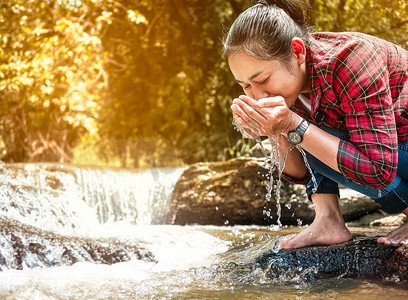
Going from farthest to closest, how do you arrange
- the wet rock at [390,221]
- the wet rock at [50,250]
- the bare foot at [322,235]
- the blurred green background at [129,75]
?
the blurred green background at [129,75] < the wet rock at [390,221] < the wet rock at [50,250] < the bare foot at [322,235]

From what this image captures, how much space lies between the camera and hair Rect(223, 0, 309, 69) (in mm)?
1779

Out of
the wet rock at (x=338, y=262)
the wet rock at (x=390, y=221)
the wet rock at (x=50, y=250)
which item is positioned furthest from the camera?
the wet rock at (x=390, y=221)

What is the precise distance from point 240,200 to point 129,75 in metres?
4.91

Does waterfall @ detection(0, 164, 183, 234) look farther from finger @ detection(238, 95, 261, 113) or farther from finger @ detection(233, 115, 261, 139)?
finger @ detection(238, 95, 261, 113)

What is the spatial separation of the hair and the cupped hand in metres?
0.18

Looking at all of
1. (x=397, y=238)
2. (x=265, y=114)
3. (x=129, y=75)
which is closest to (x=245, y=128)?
(x=265, y=114)

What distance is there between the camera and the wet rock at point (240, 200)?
4.10 metres

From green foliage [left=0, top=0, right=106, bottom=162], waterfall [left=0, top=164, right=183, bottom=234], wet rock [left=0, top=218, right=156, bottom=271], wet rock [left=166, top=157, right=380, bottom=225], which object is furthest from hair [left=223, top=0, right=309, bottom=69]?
green foliage [left=0, top=0, right=106, bottom=162]

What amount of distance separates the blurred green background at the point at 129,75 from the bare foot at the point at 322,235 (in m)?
3.57

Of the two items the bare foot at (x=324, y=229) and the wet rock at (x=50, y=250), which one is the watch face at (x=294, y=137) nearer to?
the bare foot at (x=324, y=229)

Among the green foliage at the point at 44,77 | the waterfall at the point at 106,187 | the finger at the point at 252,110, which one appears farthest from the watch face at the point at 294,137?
the green foliage at the point at 44,77

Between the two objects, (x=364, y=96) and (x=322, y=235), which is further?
(x=322, y=235)

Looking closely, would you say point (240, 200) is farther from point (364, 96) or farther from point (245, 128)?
point (364, 96)

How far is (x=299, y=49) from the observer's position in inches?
71.0
